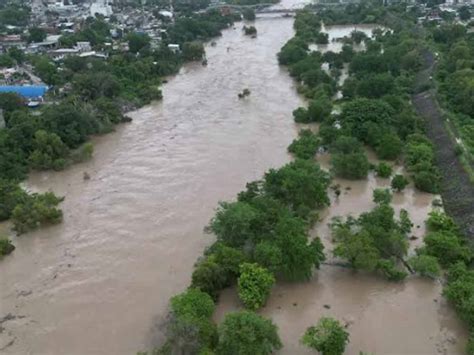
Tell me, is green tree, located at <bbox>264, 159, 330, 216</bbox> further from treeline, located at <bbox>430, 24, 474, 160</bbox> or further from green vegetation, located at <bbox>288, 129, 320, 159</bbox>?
treeline, located at <bbox>430, 24, 474, 160</bbox>

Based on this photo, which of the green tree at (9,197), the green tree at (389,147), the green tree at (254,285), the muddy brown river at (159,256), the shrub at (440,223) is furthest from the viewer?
the green tree at (389,147)

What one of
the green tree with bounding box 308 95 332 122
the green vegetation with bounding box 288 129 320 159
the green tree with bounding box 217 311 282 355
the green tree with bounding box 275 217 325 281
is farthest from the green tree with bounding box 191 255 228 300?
the green tree with bounding box 308 95 332 122

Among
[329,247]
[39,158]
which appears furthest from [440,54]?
[39,158]

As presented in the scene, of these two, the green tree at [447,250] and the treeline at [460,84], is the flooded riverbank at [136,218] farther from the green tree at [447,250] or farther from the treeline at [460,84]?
the treeline at [460,84]

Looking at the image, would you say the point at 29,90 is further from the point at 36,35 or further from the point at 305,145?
the point at 305,145

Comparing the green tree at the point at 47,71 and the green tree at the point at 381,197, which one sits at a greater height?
the green tree at the point at 47,71

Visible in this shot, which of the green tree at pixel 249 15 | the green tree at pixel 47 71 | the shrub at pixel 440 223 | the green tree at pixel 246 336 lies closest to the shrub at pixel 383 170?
the shrub at pixel 440 223

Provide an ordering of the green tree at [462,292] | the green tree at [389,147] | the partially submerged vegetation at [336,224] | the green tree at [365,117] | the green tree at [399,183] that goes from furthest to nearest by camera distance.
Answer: the green tree at [365,117], the green tree at [389,147], the green tree at [399,183], the partially submerged vegetation at [336,224], the green tree at [462,292]
